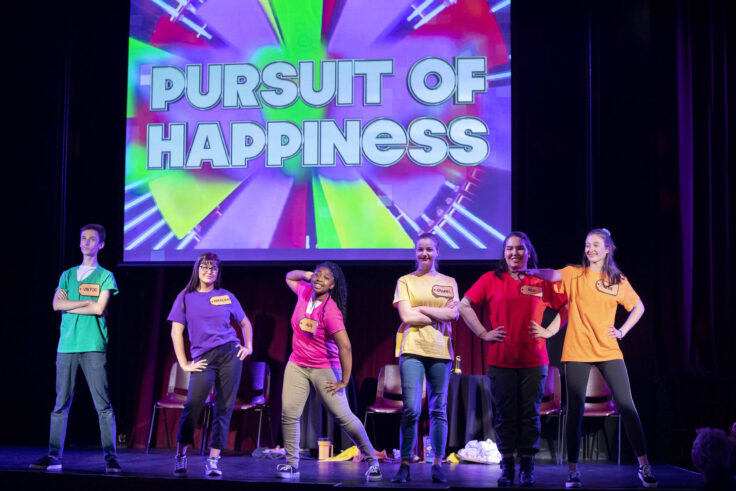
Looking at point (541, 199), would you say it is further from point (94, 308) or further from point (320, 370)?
point (94, 308)

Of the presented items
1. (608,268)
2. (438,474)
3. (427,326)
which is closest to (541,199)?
(608,268)

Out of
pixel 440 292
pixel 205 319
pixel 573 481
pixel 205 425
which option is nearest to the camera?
pixel 573 481

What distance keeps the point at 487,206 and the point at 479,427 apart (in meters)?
1.77

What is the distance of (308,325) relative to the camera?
462 centimetres

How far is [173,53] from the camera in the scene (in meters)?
6.73

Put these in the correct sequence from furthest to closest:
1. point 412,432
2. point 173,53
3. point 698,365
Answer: point 173,53, point 698,365, point 412,432

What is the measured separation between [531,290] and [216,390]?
203 cm

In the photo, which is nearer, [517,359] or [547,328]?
[517,359]

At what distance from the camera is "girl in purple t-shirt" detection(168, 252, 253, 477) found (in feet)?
15.4

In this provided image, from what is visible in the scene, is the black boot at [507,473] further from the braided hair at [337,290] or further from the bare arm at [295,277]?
the bare arm at [295,277]

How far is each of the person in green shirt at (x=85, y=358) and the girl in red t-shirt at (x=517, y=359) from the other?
7.72 ft

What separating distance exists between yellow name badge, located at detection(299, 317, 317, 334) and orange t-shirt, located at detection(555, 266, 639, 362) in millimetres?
1484

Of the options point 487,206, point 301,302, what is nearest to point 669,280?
point 487,206

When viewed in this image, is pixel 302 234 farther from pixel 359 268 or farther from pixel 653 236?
pixel 653 236
